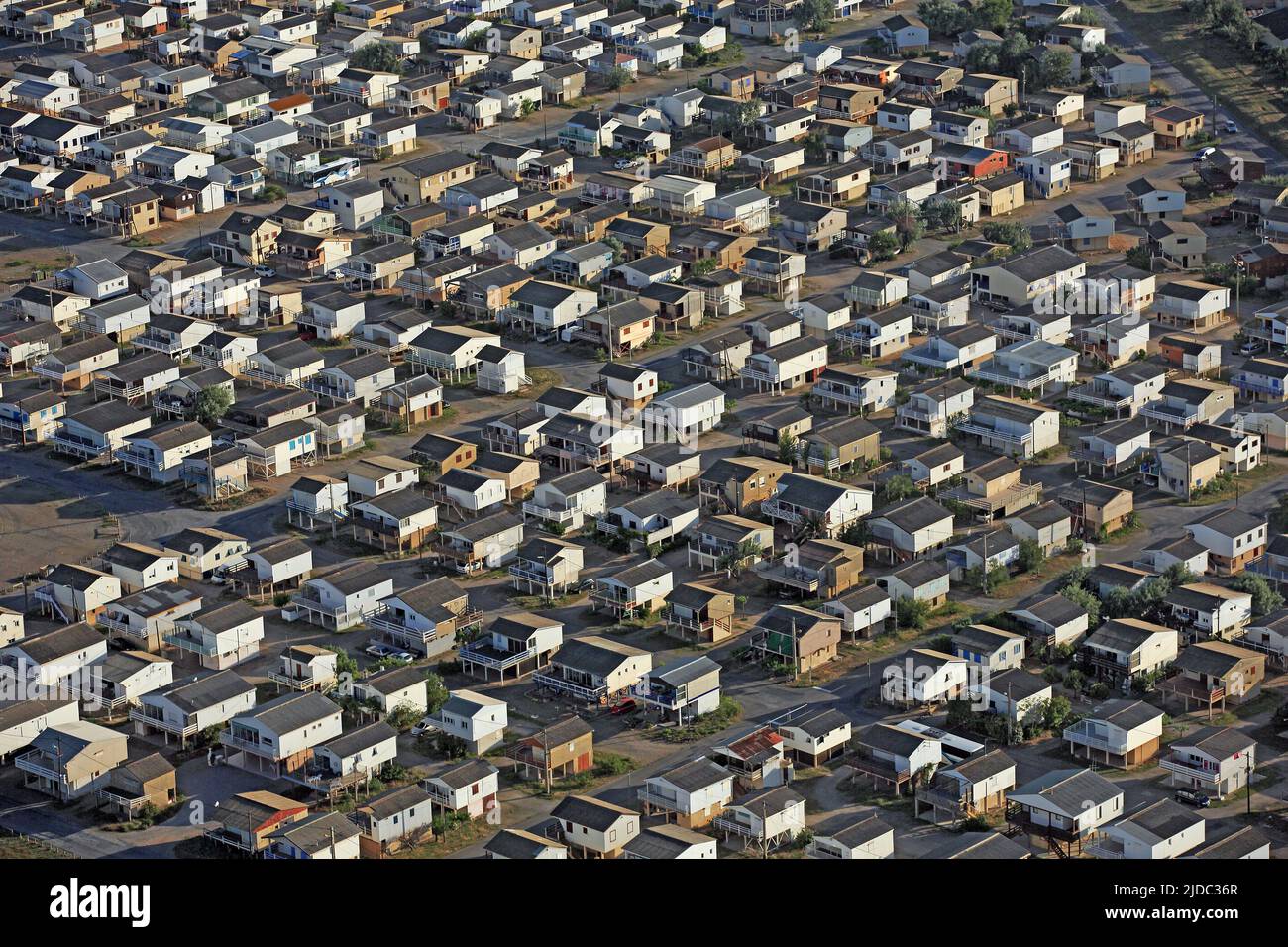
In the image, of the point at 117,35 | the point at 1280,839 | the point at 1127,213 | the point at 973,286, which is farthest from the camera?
the point at 117,35

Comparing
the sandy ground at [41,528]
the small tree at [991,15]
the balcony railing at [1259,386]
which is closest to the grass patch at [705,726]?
the sandy ground at [41,528]

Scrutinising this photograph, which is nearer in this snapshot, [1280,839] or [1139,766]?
[1280,839]

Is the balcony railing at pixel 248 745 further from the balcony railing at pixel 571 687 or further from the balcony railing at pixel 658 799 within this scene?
Result: the balcony railing at pixel 658 799

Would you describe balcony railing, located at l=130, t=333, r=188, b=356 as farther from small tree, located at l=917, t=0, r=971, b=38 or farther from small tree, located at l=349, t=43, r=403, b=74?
small tree, located at l=917, t=0, r=971, b=38

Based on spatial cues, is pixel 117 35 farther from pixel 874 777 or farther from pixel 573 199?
pixel 874 777

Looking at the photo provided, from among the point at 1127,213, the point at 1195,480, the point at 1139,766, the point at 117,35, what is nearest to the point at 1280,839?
the point at 1139,766

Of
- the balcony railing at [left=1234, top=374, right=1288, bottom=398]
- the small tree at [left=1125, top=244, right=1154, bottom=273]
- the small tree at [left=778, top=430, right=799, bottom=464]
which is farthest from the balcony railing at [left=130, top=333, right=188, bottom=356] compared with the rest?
the balcony railing at [left=1234, top=374, right=1288, bottom=398]

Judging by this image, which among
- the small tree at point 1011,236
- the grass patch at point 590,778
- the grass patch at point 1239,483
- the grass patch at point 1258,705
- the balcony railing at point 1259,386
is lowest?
the grass patch at point 1239,483

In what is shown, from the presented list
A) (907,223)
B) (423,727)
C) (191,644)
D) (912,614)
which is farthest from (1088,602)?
(907,223)
